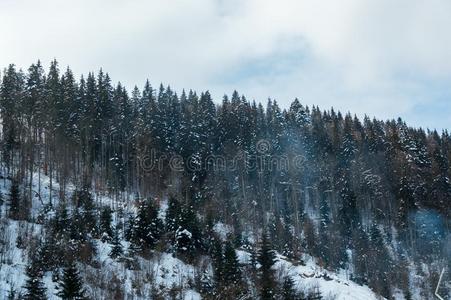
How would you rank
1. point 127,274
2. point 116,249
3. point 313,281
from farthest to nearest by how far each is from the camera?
point 313,281 → point 116,249 → point 127,274

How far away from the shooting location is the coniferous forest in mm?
45659

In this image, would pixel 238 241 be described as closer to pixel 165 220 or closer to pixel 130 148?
pixel 165 220

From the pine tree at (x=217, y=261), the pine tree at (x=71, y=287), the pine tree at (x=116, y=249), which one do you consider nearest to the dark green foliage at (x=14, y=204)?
the pine tree at (x=116, y=249)

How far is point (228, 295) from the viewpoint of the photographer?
42406 millimetres

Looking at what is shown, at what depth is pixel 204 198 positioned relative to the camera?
261 ft

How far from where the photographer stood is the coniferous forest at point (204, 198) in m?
45.7

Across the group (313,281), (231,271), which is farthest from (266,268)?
(313,281)

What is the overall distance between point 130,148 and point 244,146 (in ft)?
77.4

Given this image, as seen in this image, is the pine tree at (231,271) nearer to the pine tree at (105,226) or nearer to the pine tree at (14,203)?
the pine tree at (105,226)

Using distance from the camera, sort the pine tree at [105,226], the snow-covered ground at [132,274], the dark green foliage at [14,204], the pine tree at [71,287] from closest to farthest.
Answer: the pine tree at [71,287] → the snow-covered ground at [132,274] → the dark green foliage at [14,204] → the pine tree at [105,226]

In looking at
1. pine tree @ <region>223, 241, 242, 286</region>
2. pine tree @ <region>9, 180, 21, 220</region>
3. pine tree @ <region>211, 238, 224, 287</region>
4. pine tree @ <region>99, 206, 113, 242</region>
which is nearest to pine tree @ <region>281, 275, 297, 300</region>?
Answer: pine tree @ <region>223, 241, 242, 286</region>

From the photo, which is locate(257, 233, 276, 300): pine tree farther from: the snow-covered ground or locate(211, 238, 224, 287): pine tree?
the snow-covered ground

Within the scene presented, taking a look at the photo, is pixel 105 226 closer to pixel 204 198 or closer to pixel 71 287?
pixel 71 287

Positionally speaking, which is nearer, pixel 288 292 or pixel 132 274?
pixel 288 292
